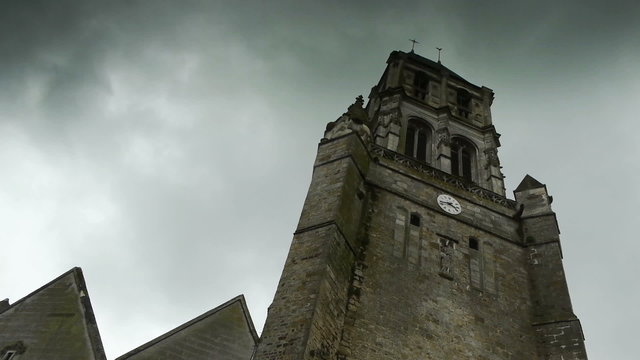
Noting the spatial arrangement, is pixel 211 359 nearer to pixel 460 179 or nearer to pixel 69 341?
pixel 69 341

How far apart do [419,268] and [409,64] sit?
13.6m

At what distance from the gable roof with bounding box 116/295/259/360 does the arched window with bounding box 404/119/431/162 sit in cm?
871

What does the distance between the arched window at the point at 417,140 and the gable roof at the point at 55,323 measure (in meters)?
11.2

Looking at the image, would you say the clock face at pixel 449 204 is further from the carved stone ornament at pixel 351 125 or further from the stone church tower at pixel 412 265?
the carved stone ornament at pixel 351 125

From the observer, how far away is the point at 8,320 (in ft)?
45.2

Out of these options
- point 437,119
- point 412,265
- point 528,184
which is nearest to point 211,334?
point 412,265

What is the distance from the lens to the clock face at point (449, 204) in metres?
17.2

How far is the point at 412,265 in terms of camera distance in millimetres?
14812

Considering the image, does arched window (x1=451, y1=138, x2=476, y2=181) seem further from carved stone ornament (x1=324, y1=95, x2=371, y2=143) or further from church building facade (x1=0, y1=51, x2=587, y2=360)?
carved stone ornament (x1=324, y1=95, x2=371, y2=143)

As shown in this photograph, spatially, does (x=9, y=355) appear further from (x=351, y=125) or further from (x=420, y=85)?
(x=420, y=85)

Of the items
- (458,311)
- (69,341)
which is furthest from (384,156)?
(69,341)

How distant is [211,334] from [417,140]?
11.0m

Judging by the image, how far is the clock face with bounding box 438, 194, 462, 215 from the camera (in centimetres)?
1722

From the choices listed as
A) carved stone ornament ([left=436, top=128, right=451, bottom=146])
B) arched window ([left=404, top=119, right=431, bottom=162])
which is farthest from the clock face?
carved stone ornament ([left=436, top=128, right=451, bottom=146])
